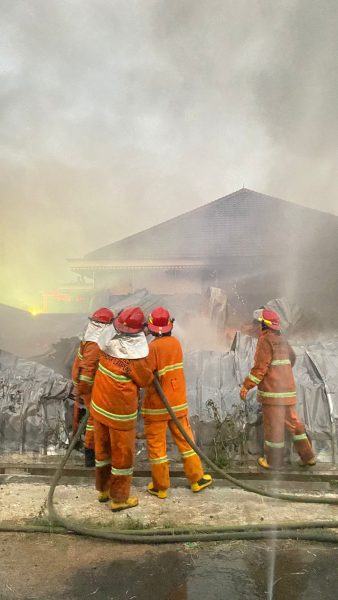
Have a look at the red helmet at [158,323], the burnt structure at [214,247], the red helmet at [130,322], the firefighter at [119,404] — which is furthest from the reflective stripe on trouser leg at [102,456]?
the burnt structure at [214,247]

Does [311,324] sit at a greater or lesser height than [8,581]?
greater

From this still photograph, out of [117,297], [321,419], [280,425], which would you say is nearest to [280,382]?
[280,425]

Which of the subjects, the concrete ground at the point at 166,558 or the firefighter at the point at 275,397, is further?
the firefighter at the point at 275,397

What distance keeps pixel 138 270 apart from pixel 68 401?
1302 centimetres

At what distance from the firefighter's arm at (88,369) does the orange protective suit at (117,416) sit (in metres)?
0.61

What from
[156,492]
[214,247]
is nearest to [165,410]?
[156,492]

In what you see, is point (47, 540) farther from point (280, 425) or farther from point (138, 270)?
point (138, 270)

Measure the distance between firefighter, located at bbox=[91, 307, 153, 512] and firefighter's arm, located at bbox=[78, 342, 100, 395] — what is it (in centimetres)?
57

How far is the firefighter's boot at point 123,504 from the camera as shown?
10.8 feet

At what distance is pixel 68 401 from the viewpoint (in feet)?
14.6

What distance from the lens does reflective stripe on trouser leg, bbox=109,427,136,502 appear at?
3273mm

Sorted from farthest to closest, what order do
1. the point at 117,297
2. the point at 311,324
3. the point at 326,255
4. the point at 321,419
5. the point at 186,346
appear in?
the point at 326,255 → the point at 117,297 → the point at 311,324 → the point at 186,346 → the point at 321,419

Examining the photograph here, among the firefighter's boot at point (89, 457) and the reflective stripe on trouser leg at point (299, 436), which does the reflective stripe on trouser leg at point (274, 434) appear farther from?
the firefighter's boot at point (89, 457)

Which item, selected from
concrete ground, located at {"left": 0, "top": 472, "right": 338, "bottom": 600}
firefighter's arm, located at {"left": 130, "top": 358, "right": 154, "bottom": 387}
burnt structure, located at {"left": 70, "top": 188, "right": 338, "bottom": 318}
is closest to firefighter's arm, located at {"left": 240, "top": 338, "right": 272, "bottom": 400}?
concrete ground, located at {"left": 0, "top": 472, "right": 338, "bottom": 600}
